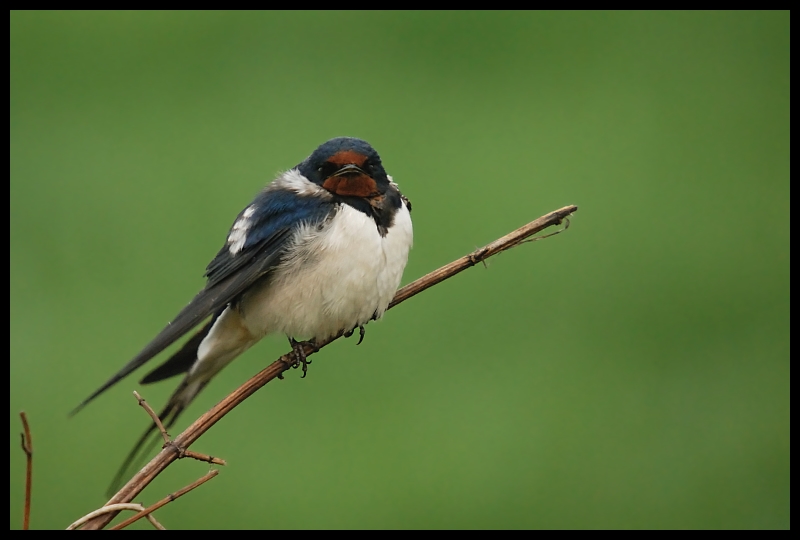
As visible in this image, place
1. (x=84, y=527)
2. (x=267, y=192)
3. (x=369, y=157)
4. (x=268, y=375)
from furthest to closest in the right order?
(x=267, y=192) < (x=369, y=157) < (x=268, y=375) < (x=84, y=527)

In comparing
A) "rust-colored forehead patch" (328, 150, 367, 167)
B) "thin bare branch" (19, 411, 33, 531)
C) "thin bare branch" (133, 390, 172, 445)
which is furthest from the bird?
"thin bare branch" (19, 411, 33, 531)

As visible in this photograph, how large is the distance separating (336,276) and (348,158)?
0.20 meters

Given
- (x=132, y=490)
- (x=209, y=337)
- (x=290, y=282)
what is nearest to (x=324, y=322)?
(x=290, y=282)

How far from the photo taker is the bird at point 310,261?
4.62 ft

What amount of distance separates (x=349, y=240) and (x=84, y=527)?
0.77 metres

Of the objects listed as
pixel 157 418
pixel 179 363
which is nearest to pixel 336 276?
pixel 179 363

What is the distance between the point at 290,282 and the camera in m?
1.46

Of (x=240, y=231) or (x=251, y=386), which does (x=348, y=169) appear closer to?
(x=240, y=231)

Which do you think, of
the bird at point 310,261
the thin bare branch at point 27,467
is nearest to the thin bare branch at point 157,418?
the thin bare branch at point 27,467

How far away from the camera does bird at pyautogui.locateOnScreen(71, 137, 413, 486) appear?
Result: 1407mm

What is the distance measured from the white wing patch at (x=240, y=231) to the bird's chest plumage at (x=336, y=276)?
80mm

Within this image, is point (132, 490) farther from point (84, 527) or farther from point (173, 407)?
point (173, 407)

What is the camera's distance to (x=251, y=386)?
98 cm

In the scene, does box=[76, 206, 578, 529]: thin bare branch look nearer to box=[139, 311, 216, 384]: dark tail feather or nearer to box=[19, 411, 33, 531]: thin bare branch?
box=[19, 411, 33, 531]: thin bare branch
